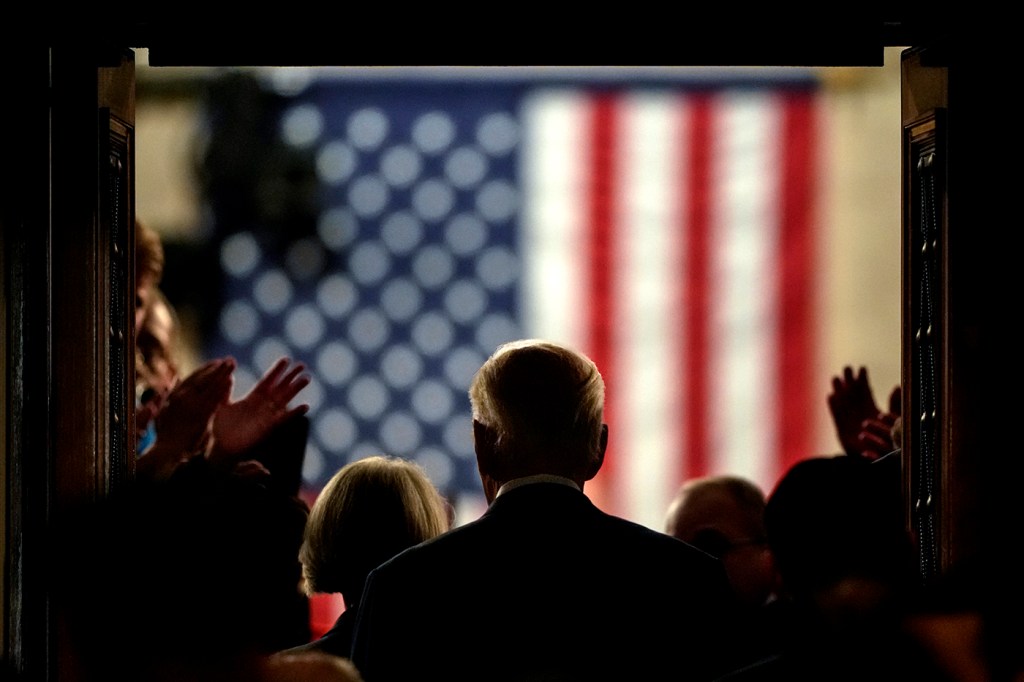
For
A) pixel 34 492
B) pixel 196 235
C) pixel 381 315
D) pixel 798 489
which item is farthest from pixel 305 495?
pixel 798 489

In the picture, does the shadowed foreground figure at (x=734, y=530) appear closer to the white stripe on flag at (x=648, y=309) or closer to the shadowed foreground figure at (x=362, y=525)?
the shadowed foreground figure at (x=362, y=525)

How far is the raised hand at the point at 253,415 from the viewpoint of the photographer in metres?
3.29

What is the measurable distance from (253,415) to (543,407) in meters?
1.33

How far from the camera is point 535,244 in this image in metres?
7.47

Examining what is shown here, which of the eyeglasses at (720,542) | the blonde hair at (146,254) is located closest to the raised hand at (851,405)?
the eyeglasses at (720,542)

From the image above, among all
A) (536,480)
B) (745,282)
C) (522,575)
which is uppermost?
(745,282)

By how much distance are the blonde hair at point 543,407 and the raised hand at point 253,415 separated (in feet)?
3.97

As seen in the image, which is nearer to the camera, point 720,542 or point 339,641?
point 339,641

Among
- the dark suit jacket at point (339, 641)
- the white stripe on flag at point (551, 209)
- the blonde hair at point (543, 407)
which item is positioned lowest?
the dark suit jacket at point (339, 641)

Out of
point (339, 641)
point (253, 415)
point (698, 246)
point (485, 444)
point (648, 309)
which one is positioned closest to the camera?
point (485, 444)

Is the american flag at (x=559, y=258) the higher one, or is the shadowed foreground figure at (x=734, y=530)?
the american flag at (x=559, y=258)

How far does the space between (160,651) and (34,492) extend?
0.85m

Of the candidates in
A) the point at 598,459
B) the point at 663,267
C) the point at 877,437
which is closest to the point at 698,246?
the point at 663,267

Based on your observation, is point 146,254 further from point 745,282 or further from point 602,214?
point 745,282
